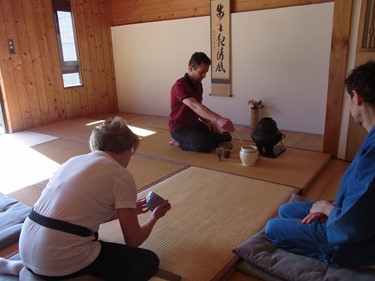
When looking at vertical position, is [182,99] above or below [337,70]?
below

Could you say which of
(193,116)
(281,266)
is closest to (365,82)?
(281,266)

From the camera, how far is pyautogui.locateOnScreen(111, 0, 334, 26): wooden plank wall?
3803 millimetres

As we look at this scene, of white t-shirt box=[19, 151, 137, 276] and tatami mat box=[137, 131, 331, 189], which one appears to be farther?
tatami mat box=[137, 131, 331, 189]

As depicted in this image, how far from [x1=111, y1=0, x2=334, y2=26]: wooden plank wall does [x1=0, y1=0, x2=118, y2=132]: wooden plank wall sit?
0.89 ft

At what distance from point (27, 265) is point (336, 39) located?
281 cm

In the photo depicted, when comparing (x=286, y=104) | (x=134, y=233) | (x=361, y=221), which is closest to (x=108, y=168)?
(x=134, y=233)

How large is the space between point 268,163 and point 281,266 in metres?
1.46

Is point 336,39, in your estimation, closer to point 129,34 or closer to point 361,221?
point 361,221

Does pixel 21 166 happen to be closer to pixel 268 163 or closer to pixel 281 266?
pixel 268 163

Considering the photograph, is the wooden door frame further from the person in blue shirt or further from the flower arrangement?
the person in blue shirt

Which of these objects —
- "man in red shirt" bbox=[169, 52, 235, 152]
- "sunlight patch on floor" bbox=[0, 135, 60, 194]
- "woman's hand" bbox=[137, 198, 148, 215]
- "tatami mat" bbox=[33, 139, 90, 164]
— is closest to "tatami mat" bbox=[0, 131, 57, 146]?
"sunlight patch on floor" bbox=[0, 135, 60, 194]

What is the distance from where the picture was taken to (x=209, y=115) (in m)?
2.87

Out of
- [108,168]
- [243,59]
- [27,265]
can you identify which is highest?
[243,59]

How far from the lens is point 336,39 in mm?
2824
